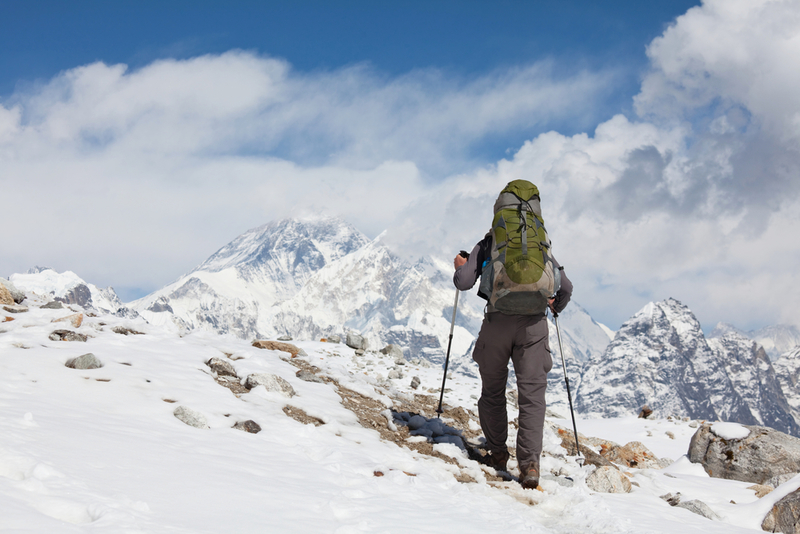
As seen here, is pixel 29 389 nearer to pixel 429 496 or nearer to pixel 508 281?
pixel 429 496

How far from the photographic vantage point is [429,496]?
535 cm

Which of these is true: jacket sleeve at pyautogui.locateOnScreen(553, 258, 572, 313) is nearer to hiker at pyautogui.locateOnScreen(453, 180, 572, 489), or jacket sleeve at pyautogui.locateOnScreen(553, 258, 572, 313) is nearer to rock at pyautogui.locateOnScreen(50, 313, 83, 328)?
hiker at pyautogui.locateOnScreen(453, 180, 572, 489)

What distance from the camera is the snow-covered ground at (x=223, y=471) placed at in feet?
11.6

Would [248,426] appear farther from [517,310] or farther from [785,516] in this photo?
[785,516]

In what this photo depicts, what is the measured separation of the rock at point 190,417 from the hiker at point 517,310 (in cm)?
402

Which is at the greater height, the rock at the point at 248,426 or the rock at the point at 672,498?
the rock at the point at 248,426

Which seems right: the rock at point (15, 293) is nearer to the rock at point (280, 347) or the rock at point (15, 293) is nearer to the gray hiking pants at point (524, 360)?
the rock at point (280, 347)

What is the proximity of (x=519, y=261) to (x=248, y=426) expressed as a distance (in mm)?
4387

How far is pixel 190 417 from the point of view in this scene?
6.30 m

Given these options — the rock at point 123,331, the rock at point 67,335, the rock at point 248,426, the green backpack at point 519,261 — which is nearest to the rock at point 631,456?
the green backpack at point 519,261

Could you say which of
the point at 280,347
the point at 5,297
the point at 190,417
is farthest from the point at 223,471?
the point at 5,297

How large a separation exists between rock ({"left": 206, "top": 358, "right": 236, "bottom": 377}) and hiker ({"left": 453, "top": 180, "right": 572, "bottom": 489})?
5.11 metres

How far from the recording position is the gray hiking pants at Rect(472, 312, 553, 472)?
6.67 m

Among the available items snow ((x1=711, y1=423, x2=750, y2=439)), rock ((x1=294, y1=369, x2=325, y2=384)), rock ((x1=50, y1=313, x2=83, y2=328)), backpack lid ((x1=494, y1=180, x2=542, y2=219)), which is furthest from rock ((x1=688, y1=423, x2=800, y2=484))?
rock ((x1=50, y1=313, x2=83, y2=328))
